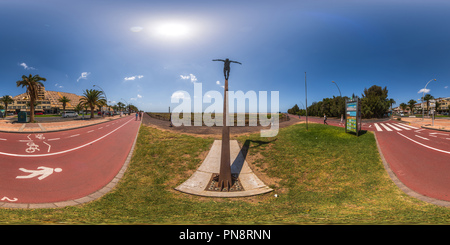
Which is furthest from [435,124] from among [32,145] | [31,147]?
[32,145]

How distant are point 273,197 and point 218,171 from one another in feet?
10.5

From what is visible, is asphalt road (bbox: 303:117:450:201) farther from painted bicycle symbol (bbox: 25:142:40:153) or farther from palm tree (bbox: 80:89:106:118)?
palm tree (bbox: 80:89:106:118)

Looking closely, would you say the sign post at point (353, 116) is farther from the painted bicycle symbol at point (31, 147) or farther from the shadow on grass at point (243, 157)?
the painted bicycle symbol at point (31, 147)

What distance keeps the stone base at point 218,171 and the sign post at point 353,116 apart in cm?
1008

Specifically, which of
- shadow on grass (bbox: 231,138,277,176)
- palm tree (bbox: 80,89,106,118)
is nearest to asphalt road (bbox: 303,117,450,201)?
shadow on grass (bbox: 231,138,277,176)

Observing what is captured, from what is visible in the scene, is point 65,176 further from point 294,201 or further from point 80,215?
point 294,201

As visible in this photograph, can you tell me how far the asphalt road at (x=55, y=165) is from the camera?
588 cm

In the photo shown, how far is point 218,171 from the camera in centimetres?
864

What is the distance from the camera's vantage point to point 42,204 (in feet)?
17.1

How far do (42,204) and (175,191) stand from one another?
14.3ft

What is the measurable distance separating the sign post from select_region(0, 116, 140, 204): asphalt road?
56.6 ft

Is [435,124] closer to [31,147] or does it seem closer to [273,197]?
[273,197]

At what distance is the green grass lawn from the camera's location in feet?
15.3

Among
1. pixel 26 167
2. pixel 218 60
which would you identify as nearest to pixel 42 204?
pixel 26 167
